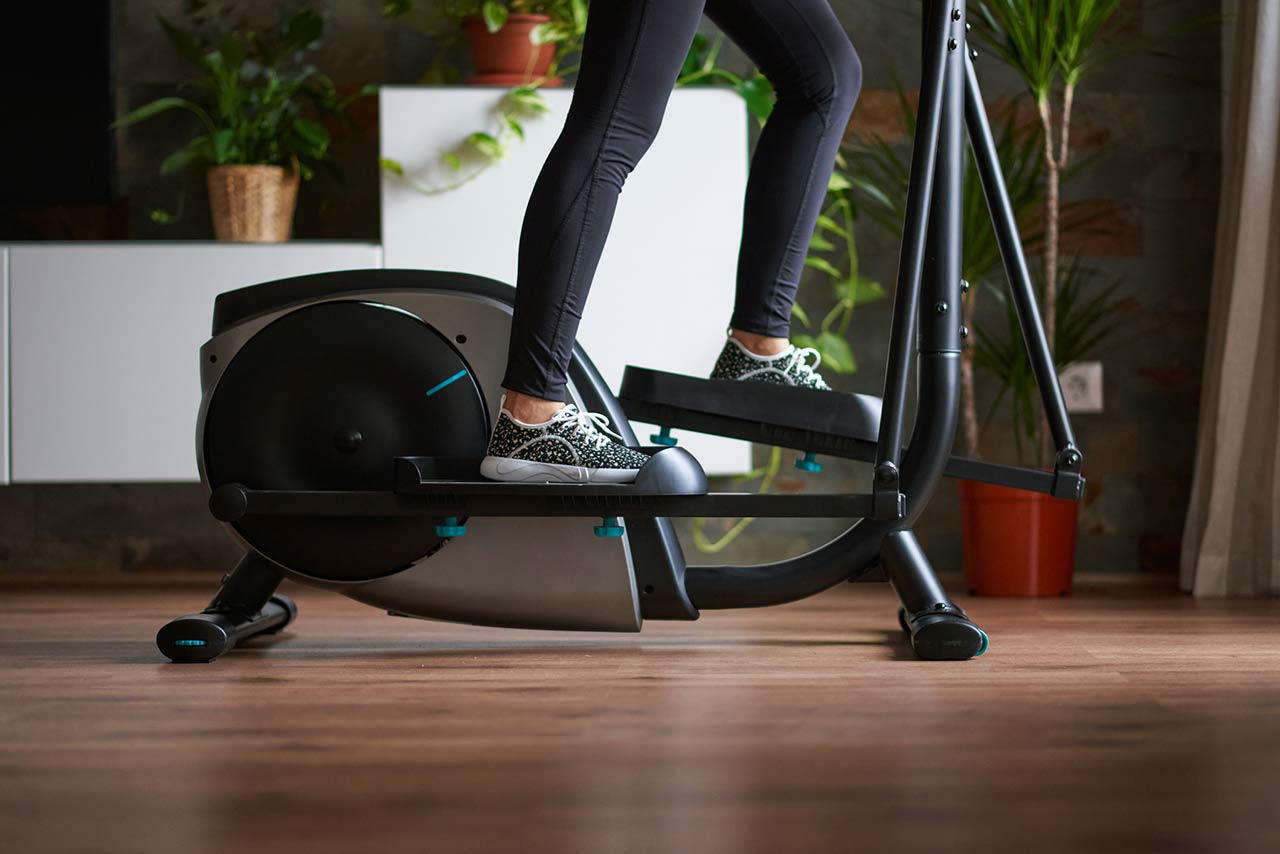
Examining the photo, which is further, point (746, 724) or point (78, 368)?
point (78, 368)

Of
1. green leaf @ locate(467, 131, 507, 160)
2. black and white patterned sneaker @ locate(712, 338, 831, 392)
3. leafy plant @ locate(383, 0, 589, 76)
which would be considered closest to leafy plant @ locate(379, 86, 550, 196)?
green leaf @ locate(467, 131, 507, 160)

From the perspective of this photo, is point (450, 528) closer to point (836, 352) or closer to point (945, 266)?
point (945, 266)

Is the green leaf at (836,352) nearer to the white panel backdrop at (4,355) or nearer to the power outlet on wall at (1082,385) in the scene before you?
the power outlet on wall at (1082,385)

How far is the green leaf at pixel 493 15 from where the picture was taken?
2686mm

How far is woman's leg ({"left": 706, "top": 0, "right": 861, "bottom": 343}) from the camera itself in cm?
161

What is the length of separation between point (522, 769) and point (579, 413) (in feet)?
2.02

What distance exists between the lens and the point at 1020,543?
2537mm

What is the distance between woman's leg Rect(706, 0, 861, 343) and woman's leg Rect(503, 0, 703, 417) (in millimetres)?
176

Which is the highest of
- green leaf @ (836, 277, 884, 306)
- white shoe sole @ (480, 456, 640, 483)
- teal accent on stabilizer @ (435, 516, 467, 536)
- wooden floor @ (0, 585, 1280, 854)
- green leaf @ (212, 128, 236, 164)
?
green leaf @ (212, 128, 236, 164)

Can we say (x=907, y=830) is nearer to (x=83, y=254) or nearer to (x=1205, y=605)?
(x=1205, y=605)

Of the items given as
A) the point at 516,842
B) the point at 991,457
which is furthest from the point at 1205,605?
the point at 516,842

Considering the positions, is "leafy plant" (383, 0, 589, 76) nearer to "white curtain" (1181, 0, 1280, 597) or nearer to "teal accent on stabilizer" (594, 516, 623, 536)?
"white curtain" (1181, 0, 1280, 597)

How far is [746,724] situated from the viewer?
1.15 m

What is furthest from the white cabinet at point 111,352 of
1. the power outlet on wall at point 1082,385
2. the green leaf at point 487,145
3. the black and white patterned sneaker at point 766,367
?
the power outlet on wall at point 1082,385
